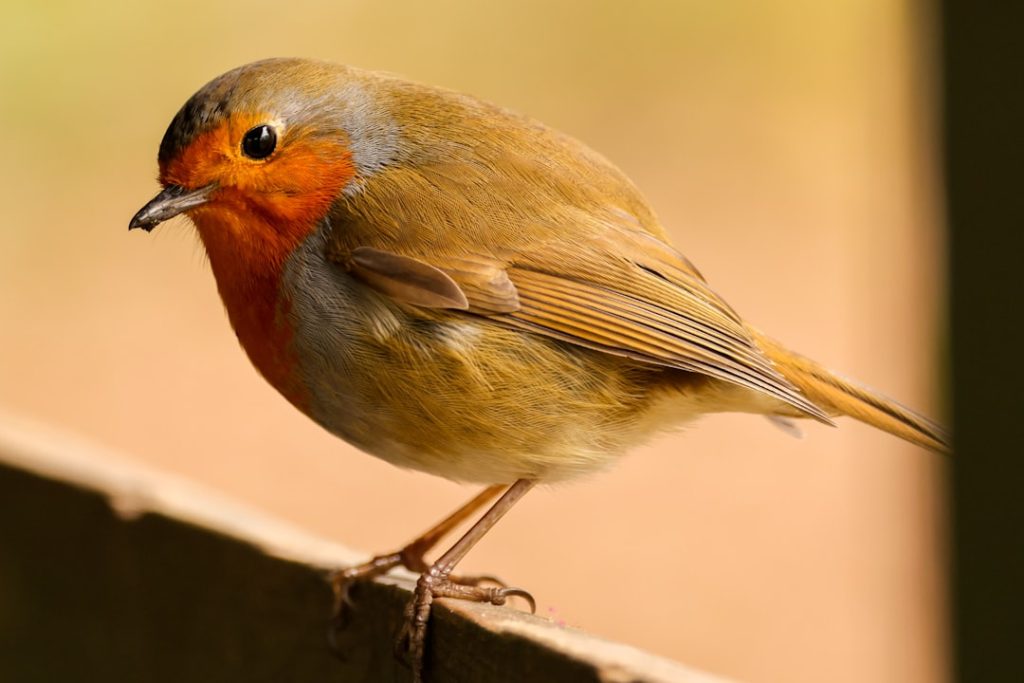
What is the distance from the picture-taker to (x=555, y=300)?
247cm

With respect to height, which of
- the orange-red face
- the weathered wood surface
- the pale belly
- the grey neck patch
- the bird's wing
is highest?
the grey neck patch

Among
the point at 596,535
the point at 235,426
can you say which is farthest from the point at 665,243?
the point at 235,426

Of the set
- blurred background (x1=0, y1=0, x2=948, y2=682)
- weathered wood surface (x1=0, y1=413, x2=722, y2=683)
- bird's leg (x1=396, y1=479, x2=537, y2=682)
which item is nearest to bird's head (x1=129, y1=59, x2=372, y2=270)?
blurred background (x1=0, y1=0, x2=948, y2=682)

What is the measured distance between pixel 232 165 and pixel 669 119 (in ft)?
19.4

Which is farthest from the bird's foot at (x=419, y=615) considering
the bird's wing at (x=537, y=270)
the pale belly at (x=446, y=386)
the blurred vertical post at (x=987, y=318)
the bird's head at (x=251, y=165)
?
the blurred vertical post at (x=987, y=318)

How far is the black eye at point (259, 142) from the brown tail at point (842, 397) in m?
0.98

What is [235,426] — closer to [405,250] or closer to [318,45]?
[318,45]

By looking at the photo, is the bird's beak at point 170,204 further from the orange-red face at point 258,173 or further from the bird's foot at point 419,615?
the bird's foot at point 419,615

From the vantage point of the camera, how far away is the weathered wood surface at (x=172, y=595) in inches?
82.7

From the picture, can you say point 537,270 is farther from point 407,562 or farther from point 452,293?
point 407,562

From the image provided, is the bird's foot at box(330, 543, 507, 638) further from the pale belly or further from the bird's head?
the bird's head

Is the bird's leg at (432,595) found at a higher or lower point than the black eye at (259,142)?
lower

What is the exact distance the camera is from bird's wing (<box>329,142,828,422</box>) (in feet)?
7.95

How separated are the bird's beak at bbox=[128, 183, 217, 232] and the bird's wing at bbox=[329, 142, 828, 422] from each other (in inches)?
9.5
